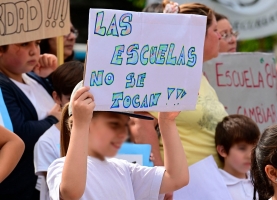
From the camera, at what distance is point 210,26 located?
4.55 m

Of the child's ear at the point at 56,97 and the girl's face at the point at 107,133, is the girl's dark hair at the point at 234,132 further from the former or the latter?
the girl's face at the point at 107,133

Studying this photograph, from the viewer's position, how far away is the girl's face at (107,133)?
2.78 m

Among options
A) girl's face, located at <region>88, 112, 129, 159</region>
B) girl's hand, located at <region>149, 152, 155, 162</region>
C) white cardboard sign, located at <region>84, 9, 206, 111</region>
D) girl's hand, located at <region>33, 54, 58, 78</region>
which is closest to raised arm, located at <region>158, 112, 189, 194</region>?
white cardboard sign, located at <region>84, 9, 206, 111</region>

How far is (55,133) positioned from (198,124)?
0.86m

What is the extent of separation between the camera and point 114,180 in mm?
3115

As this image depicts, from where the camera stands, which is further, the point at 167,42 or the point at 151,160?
the point at 151,160

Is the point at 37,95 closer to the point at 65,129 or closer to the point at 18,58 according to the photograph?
the point at 18,58

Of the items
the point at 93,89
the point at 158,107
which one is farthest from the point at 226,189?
the point at 93,89

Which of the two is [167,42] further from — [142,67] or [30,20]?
[30,20]

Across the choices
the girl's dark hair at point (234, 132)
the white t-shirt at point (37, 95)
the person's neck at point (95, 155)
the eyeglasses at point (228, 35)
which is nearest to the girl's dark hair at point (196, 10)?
the girl's dark hair at point (234, 132)

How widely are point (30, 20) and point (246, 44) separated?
10.2m

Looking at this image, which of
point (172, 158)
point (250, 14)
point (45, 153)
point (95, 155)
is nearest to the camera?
point (95, 155)

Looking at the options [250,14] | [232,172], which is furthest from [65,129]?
[250,14]

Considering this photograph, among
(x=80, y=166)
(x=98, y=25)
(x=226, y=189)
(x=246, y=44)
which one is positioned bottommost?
(x=246, y=44)
